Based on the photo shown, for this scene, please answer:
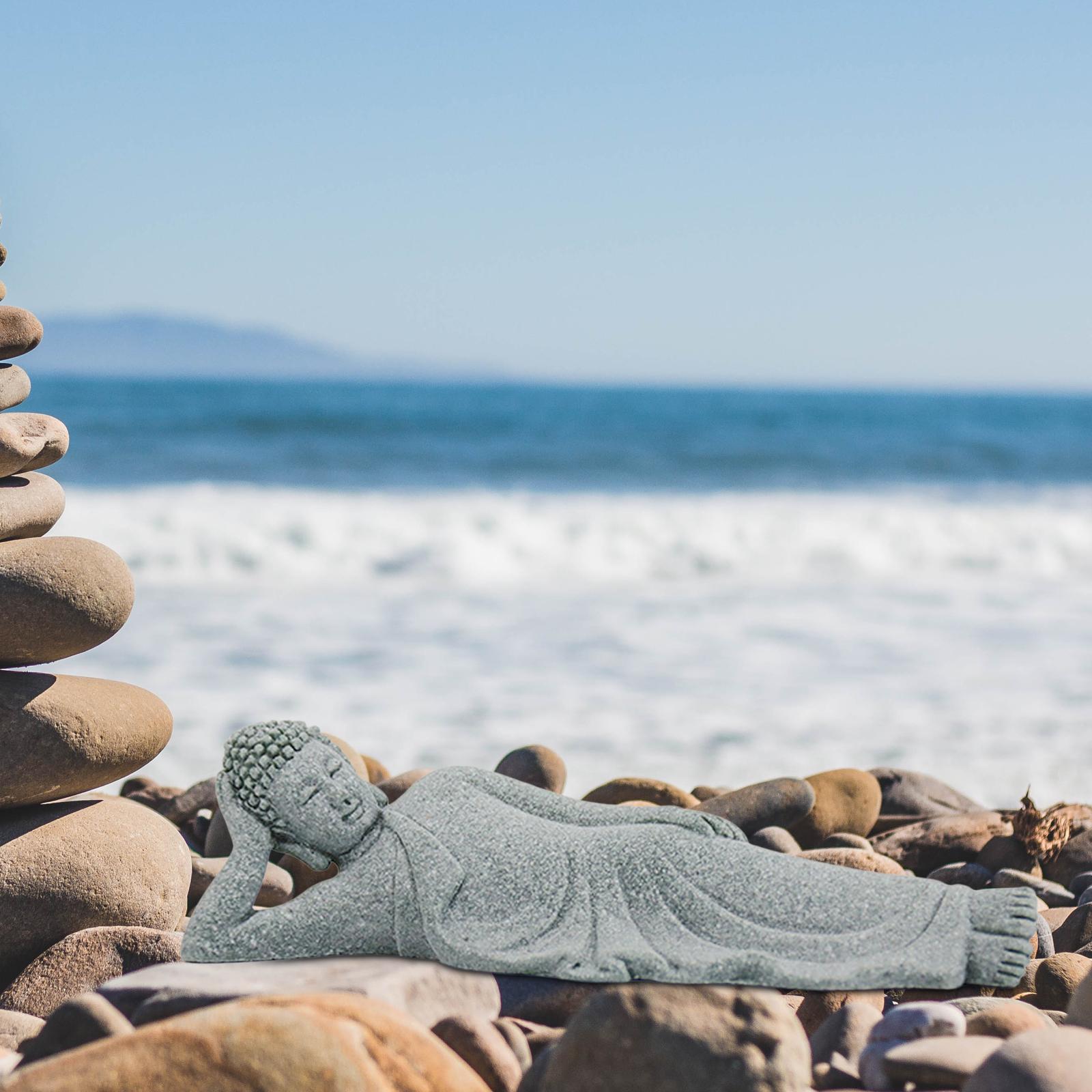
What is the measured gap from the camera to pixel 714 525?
15.6m

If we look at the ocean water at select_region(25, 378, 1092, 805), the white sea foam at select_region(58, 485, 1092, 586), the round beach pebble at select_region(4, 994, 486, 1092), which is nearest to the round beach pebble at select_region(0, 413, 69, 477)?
the round beach pebble at select_region(4, 994, 486, 1092)

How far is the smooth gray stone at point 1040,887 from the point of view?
4516mm

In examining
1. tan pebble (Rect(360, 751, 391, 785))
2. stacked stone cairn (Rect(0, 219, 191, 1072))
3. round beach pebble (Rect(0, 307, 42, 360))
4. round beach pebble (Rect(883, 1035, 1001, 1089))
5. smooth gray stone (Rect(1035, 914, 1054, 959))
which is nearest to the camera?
round beach pebble (Rect(883, 1035, 1001, 1089))

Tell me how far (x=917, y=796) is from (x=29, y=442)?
430cm

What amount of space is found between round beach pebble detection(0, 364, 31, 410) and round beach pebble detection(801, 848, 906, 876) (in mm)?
3189

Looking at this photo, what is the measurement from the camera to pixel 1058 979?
3.46 m

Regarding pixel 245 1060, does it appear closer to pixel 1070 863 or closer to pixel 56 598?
pixel 56 598

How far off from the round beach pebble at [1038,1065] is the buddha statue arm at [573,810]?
101 centimetres

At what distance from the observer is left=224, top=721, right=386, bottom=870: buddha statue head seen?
10.7 ft

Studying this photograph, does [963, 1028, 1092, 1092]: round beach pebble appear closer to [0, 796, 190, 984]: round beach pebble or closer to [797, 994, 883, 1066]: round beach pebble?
[797, 994, 883, 1066]: round beach pebble

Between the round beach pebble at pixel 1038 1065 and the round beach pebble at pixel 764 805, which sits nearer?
the round beach pebble at pixel 1038 1065

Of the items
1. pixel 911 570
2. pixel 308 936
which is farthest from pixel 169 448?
pixel 308 936

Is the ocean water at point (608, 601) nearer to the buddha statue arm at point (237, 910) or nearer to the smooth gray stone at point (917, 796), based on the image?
the smooth gray stone at point (917, 796)

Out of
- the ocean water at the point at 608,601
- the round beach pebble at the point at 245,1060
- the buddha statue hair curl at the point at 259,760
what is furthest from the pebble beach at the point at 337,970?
the ocean water at the point at 608,601
